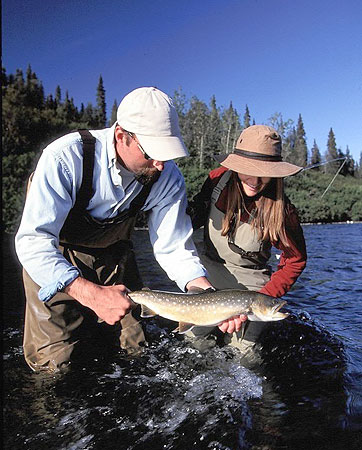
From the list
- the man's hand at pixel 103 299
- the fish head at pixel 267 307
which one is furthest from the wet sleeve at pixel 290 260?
the man's hand at pixel 103 299

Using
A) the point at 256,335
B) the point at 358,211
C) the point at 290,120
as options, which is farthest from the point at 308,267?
the point at 290,120

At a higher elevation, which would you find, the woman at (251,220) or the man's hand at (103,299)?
the woman at (251,220)

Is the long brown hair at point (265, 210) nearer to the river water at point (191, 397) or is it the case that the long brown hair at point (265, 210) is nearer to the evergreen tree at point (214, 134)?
the river water at point (191, 397)

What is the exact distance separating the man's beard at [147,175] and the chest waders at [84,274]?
0.09 metres

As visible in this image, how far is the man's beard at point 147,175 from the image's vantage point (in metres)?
3.07

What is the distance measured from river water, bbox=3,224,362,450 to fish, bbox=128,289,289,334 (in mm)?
720

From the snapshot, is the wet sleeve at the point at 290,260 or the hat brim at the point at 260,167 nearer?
the hat brim at the point at 260,167

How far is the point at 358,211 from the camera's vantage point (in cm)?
3550

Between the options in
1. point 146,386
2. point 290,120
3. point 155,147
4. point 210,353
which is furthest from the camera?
point 290,120

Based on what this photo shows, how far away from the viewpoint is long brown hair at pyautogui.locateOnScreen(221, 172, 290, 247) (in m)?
3.75

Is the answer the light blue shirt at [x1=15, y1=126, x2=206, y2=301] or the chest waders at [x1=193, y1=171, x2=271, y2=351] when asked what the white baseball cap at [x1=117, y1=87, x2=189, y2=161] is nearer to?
the light blue shirt at [x1=15, y1=126, x2=206, y2=301]

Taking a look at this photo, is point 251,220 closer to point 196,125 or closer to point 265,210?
point 265,210

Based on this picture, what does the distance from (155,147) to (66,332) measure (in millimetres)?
1714

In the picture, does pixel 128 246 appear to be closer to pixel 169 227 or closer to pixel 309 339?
pixel 169 227
